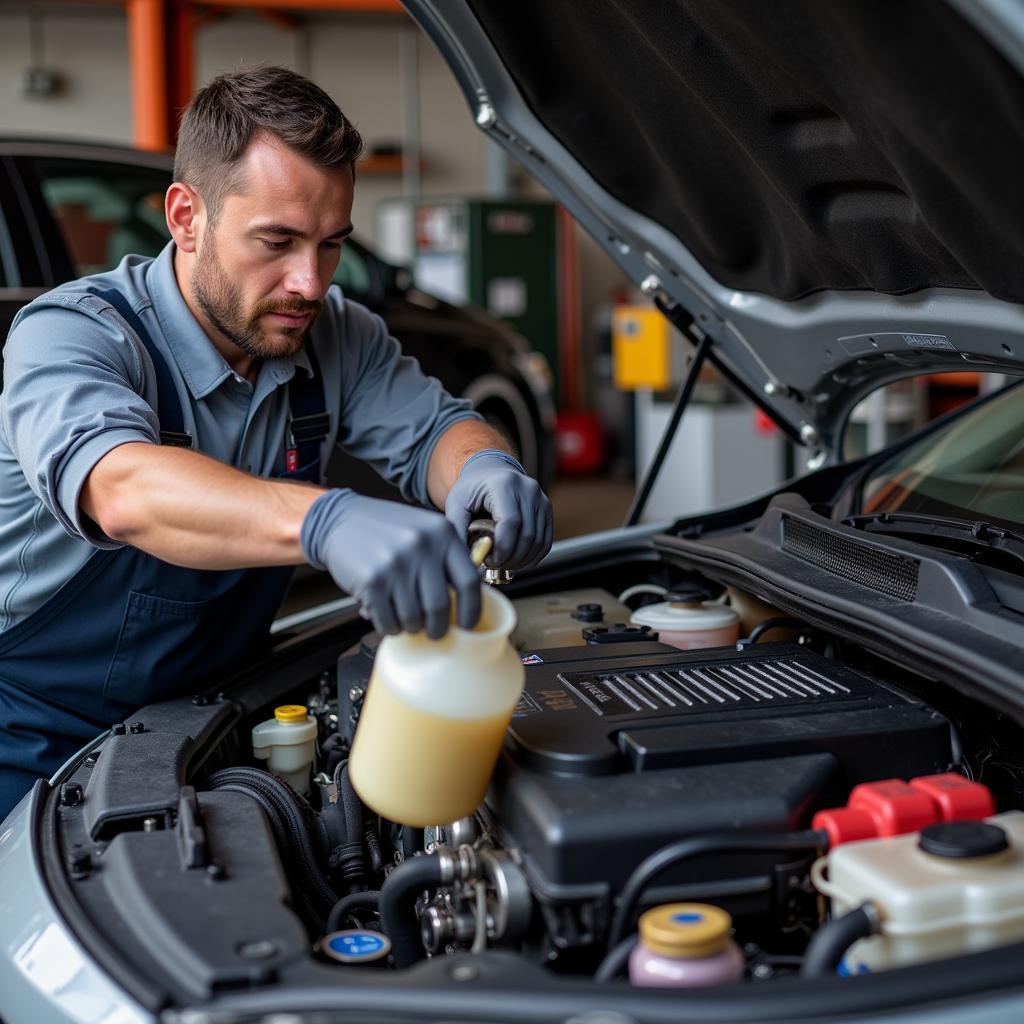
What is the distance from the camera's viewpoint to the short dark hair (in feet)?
5.20

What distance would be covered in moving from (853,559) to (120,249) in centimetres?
287

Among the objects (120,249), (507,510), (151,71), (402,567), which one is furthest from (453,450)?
(151,71)

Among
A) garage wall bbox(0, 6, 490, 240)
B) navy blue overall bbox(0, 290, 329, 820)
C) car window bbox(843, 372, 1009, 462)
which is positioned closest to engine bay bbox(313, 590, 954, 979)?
navy blue overall bbox(0, 290, 329, 820)

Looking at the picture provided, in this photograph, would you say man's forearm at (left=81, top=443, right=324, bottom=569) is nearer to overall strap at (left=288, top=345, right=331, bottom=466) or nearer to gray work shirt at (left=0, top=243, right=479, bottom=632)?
gray work shirt at (left=0, top=243, right=479, bottom=632)

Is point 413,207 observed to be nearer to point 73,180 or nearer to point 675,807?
point 73,180

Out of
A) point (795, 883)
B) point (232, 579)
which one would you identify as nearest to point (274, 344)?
point (232, 579)

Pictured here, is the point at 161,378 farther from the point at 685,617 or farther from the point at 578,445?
the point at 578,445

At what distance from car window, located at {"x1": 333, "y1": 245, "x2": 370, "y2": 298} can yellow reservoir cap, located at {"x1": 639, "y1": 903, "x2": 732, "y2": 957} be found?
11.3ft

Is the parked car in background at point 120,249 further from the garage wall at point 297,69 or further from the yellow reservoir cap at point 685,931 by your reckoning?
the garage wall at point 297,69

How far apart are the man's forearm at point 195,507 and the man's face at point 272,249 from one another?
1.20ft

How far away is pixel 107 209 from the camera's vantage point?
12.3 feet

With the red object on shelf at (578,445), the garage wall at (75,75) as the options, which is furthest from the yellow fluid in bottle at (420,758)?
the garage wall at (75,75)

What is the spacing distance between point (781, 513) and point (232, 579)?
0.77m

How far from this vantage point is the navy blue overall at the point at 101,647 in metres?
1.64
